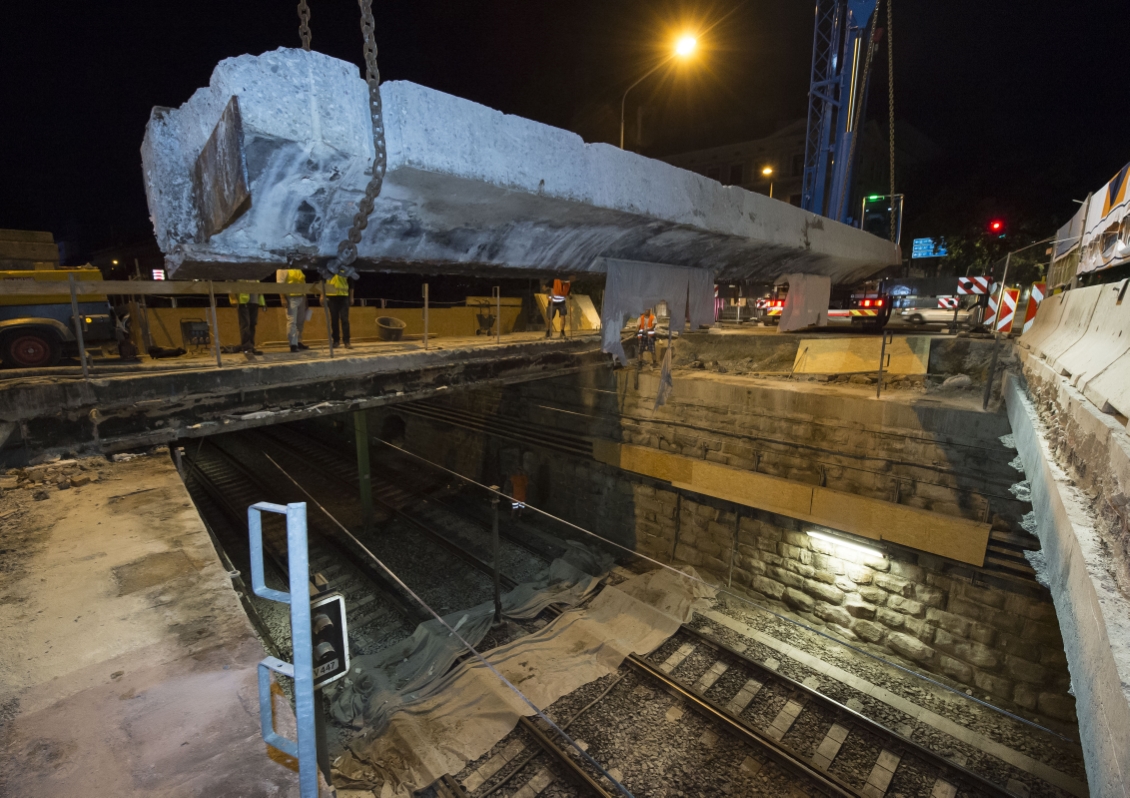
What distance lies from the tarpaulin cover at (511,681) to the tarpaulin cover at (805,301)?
5.08 metres

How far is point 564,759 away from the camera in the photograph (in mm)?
5363

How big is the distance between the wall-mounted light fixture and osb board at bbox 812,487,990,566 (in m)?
0.26

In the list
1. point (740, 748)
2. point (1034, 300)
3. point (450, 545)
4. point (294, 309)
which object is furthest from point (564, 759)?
point (1034, 300)

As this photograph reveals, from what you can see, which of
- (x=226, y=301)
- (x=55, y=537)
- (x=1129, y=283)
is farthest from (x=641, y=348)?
(x=226, y=301)

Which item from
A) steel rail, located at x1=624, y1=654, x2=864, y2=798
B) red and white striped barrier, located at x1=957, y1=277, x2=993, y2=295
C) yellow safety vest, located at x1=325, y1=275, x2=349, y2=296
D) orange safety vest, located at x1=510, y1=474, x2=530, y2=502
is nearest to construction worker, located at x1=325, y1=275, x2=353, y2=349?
yellow safety vest, located at x1=325, y1=275, x2=349, y2=296

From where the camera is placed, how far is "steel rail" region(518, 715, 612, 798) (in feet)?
16.8

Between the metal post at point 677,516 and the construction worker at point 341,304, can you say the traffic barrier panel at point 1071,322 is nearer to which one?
the metal post at point 677,516

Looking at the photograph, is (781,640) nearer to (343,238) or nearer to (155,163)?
(343,238)

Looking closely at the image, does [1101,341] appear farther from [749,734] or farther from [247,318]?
[247,318]

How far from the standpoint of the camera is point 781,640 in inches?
298

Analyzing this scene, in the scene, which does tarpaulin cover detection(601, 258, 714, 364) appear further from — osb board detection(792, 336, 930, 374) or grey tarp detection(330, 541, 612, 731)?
grey tarp detection(330, 541, 612, 731)

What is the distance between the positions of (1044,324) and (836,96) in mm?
9742

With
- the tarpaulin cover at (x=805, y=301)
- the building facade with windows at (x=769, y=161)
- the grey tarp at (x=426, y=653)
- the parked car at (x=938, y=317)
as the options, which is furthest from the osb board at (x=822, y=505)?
the building facade with windows at (x=769, y=161)

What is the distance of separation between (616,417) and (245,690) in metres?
9.16
